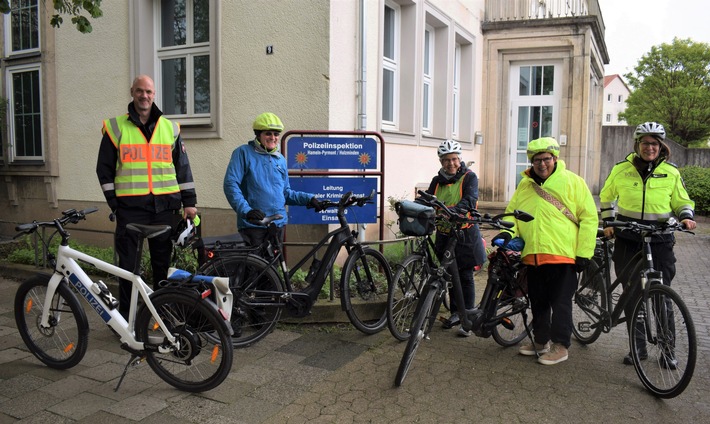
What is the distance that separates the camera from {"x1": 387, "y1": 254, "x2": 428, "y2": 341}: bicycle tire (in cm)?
480

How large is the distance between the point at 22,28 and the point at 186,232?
288 inches

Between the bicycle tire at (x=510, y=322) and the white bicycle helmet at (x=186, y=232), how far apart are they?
244cm

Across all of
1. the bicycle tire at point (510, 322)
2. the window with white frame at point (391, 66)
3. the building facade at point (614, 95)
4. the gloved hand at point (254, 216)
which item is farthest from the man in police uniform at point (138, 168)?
the building facade at point (614, 95)

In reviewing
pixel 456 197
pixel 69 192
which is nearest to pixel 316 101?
pixel 456 197

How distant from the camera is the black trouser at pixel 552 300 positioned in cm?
429

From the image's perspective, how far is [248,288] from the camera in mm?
4598

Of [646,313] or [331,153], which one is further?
[331,153]

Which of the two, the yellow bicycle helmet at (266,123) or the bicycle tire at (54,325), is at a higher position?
the yellow bicycle helmet at (266,123)

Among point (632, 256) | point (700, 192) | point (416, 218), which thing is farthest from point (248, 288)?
point (700, 192)

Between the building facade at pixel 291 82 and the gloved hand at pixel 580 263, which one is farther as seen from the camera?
the building facade at pixel 291 82

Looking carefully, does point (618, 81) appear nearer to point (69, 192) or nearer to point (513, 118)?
point (513, 118)

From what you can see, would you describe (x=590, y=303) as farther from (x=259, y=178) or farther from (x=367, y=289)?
(x=259, y=178)

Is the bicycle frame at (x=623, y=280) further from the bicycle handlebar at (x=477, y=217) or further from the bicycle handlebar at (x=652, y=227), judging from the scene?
the bicycle handlebar at (x=477, y=217)

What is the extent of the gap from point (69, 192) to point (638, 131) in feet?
26.5
